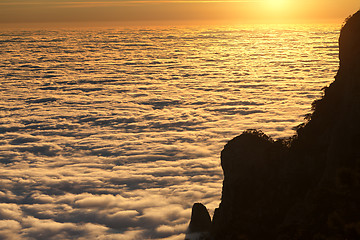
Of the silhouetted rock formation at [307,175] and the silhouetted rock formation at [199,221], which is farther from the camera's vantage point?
the silhouetted rock formation at [199,221]

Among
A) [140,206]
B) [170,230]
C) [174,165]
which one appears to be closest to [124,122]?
[174,165]

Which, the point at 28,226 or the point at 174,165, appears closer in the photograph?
the point at 28,226

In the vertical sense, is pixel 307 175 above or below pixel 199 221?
below

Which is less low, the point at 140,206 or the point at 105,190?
the point at 105,190

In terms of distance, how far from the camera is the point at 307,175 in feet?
111

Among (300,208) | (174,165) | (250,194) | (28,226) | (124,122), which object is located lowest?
(300,208)

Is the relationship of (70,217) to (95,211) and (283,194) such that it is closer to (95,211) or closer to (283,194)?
(95,211)

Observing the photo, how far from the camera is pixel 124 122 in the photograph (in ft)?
651

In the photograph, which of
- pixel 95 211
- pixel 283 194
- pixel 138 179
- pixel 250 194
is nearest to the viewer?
pixel 283 194

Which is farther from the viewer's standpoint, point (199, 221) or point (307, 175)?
point (199, 221)

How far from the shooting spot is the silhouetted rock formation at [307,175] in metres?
29.6

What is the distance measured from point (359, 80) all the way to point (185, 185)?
80936 millimetres

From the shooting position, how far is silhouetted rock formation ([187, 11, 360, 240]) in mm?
29625

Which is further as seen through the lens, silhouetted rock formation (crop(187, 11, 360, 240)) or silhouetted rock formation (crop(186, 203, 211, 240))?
silhouetted rock formation (crop(186, 203, 211, 240))
